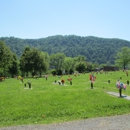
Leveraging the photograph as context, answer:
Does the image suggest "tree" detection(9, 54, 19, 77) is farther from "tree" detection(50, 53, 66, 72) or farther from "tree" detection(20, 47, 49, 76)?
"tree" detection(50, 53, 66, 72)

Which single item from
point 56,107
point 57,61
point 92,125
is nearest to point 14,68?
point 57,61

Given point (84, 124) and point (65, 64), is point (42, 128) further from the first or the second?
point (65, 64)

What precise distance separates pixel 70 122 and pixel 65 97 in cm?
605

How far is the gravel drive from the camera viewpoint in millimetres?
11919

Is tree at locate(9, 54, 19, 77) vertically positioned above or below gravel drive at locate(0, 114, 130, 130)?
above

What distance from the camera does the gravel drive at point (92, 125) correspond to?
1192 centimetres

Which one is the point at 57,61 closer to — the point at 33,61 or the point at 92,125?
the point at 33,61

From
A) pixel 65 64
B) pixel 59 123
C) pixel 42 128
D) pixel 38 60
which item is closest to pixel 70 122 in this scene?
pixel 59 123

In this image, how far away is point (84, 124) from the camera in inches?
508

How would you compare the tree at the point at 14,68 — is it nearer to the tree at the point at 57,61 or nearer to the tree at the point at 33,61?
the tree at the point at 33,61

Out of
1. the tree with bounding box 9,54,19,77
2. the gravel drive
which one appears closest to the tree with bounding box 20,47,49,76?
the tree with bounding box 9,54,19,77

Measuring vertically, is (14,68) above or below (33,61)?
below

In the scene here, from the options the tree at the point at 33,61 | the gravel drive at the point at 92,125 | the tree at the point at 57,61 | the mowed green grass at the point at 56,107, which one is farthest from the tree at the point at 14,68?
the gravel drive at the point at 92,125

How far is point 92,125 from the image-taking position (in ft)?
41.3
